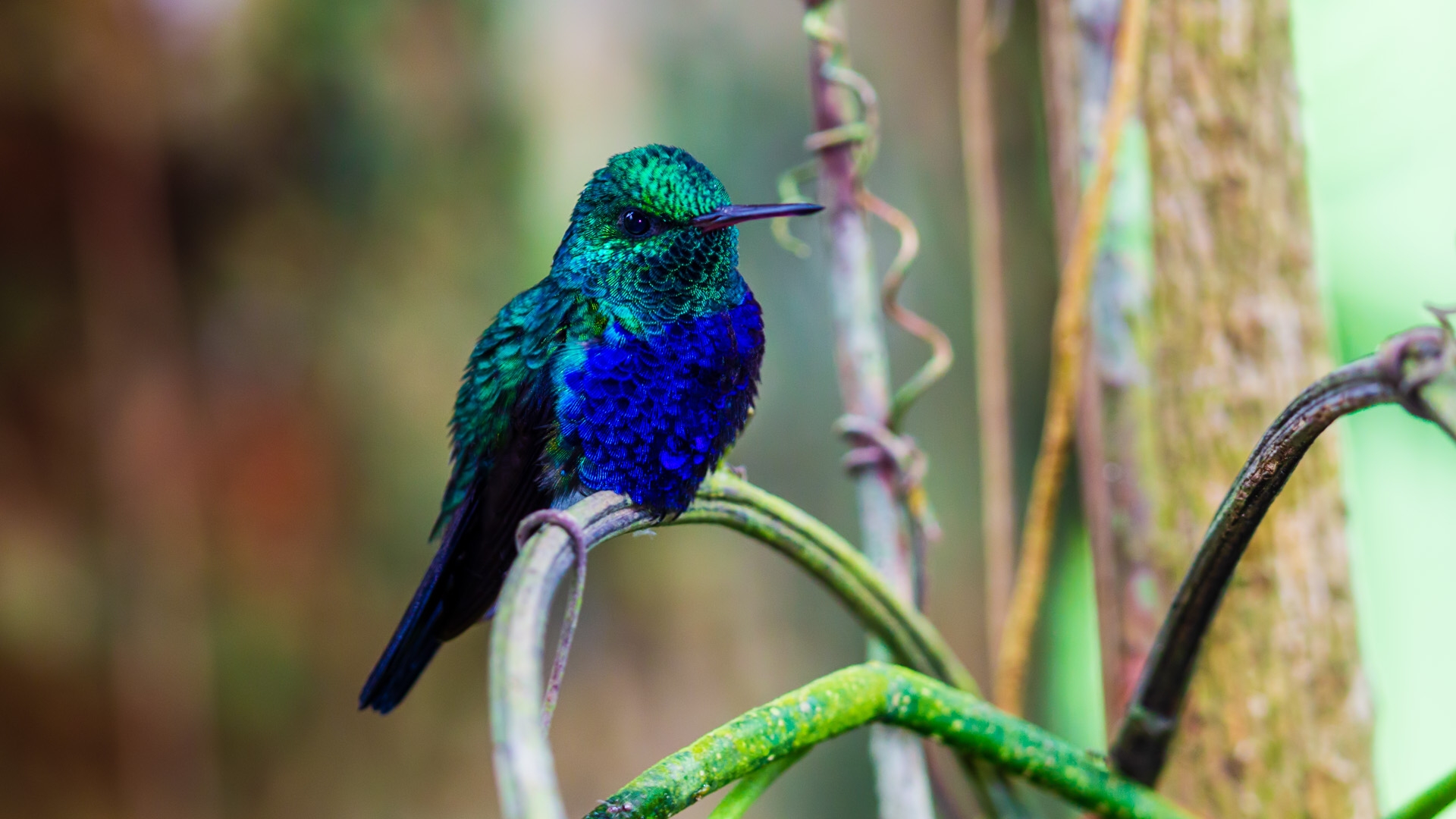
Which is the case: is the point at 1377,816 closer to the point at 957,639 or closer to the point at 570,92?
the point at 957,639

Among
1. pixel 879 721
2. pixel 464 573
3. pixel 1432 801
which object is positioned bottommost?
pixel 1432 801

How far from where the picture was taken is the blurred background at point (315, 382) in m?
1.80

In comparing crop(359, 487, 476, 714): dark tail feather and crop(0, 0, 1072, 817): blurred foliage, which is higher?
crop(0, 0, 1072, 817): blurred foliage

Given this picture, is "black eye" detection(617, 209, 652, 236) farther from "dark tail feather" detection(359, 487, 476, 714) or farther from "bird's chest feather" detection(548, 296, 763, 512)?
"dark tail feather" detection(359, 487, 476, 714)

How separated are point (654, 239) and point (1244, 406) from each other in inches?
27.7

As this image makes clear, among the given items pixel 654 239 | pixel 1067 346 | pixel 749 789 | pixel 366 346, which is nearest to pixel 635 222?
pixel 654 239

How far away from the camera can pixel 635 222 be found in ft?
1.88

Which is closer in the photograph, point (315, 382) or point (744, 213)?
point (744, 213)

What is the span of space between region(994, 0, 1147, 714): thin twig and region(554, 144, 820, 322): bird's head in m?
0.42

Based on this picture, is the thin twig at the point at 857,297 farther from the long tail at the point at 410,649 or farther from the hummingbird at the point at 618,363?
the long tail at the point at 410,649

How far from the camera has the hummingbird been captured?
0.55m

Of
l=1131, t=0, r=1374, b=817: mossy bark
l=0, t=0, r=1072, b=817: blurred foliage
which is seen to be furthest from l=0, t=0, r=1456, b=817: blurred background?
l=1131, t=0, r=1374, b=817: mossy bark

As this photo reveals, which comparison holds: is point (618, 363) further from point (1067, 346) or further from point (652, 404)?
point (1067, 346)

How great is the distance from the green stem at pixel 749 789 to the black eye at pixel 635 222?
281 millimetres
